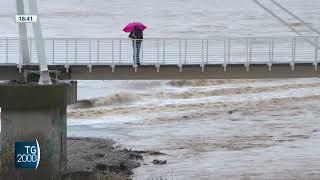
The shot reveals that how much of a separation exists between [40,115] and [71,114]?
21.4m

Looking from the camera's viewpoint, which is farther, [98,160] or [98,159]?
[98,159]

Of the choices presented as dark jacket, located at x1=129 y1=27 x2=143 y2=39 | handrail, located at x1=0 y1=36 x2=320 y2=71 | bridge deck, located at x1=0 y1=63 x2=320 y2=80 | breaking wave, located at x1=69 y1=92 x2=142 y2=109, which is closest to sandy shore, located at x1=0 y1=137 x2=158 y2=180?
bridge deck, located at x1=0 y1=63 x2=320 y2=80

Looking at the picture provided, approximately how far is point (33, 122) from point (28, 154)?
93 cm

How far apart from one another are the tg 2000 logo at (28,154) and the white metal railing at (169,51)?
774 cm

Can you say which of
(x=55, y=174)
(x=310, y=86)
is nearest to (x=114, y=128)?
(x=55, y=174)

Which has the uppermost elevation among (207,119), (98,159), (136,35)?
(136,35)

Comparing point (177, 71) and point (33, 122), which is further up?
point (177, 71)

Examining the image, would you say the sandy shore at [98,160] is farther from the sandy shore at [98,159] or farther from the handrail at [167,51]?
the handrail at [167,51]

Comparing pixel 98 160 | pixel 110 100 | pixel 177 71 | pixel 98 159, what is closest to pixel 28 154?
pixel 98 160

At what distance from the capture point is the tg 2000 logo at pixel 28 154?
869 inches

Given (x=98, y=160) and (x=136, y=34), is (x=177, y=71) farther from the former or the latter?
(x=98, y=160)

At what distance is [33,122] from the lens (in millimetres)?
22922

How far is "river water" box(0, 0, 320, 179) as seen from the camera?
28859 mm

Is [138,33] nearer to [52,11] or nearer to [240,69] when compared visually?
[240,69]
